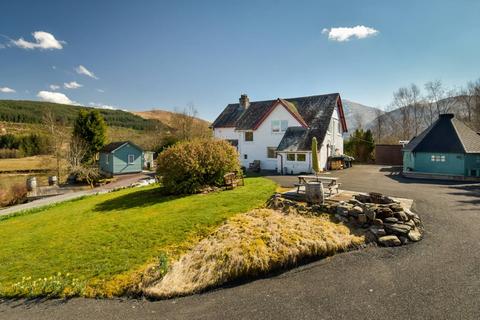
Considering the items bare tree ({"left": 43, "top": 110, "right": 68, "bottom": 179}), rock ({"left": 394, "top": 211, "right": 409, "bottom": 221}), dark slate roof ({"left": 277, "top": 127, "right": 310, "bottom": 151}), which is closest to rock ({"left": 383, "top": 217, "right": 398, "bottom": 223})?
rock ({"left": 394, "top": 211, "right": 409, "bottom": 221})

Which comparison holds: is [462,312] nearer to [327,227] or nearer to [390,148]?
[327,227]

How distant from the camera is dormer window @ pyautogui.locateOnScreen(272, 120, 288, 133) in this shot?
2844 cm

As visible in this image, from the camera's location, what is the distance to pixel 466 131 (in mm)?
23484

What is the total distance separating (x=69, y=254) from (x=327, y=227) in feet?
29.5

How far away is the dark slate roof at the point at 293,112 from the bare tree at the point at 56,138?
1899cm

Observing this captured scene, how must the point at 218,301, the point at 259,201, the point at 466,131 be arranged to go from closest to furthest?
the point at 218,301 → the point at 259,201 → the point at 466,131

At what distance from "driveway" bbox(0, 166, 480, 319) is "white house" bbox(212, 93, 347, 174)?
58.1 ft

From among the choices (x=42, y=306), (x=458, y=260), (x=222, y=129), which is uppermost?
(x=222, y=129)

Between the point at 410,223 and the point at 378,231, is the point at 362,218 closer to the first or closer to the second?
the point at 378,231

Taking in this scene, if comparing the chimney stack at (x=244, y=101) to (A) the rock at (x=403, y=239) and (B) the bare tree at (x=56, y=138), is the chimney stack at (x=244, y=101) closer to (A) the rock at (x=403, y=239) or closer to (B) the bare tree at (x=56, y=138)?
(B) the bare tree at (x=56, y=138)

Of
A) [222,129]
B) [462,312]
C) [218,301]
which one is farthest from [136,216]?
[222,129]

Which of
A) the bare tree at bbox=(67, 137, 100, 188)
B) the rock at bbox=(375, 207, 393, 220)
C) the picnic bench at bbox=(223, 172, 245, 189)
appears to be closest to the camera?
the rock at bbox=(375, 207, 393, 220)

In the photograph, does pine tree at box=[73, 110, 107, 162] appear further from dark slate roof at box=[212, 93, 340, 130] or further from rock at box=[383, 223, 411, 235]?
rock at box=[383, 223, 411, 235]

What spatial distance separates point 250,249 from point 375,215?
5134 mm
